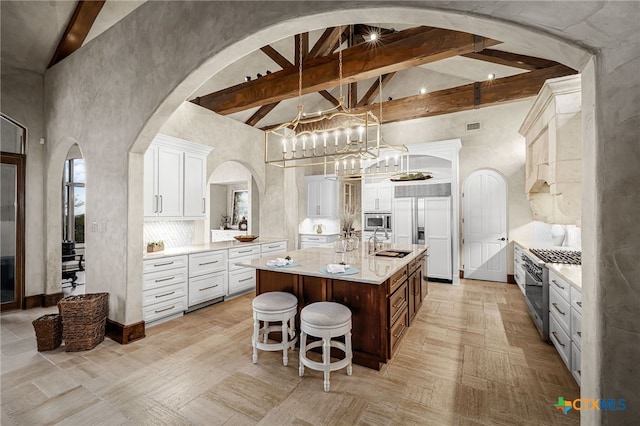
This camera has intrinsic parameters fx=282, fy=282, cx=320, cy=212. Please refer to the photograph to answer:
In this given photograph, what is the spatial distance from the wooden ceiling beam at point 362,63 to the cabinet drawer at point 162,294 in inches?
129

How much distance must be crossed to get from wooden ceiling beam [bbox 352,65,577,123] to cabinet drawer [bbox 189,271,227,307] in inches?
173

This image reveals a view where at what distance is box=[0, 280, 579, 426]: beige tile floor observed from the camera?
1955 millimetres

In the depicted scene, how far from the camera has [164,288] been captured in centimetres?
363

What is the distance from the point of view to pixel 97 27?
392cm

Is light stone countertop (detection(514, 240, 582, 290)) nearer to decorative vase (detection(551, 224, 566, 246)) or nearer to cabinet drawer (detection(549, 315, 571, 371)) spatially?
cabinet drawer (detection(549, 315, 571, 371))

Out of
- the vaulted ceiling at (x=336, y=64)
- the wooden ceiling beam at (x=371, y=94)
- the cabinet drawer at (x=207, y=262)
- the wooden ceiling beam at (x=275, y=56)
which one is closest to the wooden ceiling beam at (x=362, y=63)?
the vaulted ceiling at (x=336, y=64)

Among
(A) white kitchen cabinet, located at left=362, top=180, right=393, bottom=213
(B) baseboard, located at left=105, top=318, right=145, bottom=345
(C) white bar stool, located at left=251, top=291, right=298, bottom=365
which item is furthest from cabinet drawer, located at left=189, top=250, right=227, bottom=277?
(A) white kitchen cabinet, located at left=362, top=180, right=393, bottom=213

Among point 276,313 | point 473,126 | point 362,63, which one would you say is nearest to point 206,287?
point 276,313

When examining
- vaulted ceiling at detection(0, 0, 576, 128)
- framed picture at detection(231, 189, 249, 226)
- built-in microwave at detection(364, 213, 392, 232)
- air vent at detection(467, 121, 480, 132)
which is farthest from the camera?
framed picture at detection(231, 189, 249, 226)

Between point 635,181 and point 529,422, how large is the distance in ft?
5.81

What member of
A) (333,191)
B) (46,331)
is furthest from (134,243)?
(333,191)

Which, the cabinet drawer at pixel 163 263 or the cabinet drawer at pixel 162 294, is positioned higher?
the cabinet drawer at pixel 163 263

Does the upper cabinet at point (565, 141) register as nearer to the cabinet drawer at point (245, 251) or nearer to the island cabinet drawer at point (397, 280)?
the island cabinet drawer at point (397, 280)

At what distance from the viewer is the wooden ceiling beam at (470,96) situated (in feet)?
15.4
